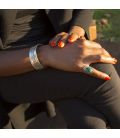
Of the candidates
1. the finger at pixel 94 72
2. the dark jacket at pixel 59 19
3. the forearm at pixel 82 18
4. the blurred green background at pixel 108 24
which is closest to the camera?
the finger at pixel 94 72

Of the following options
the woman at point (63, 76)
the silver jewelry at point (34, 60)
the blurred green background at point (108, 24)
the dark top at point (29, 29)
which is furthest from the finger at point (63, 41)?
the blurred green background at point (108, 24)

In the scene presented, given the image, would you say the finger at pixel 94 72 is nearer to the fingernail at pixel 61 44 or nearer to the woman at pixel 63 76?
the woman at pixel 63 76

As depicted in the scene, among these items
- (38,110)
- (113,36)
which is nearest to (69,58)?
(38,110)

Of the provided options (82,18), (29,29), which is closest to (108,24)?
(82,18)

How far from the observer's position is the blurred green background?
3.87 metres

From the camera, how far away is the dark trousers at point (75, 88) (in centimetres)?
140

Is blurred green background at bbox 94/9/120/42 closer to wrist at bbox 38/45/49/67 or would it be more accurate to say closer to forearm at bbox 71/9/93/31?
forearm at bbox 71/9/93/31

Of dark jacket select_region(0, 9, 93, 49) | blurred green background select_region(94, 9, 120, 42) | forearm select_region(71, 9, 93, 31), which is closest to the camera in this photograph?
dark jacket select_region(0, 9, 93, 49)

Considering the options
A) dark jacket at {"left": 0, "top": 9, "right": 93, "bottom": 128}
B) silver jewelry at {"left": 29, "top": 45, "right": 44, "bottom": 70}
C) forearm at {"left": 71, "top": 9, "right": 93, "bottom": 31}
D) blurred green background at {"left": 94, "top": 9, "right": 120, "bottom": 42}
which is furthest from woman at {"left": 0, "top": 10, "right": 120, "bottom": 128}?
blurred green background at {"left": 94, "top": 9, "right": 120, "bottom": 42}

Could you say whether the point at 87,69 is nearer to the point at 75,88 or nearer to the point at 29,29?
the point at 75,88

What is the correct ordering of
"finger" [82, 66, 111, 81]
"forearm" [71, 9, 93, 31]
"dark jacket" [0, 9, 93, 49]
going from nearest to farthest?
"finger" [82, 66, 111, 81] < "dark jacket" [0, 9, 93, 49] < "forearm" [71, 9, 93, 31]

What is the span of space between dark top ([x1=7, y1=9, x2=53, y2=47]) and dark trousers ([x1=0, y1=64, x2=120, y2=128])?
226 millimetres

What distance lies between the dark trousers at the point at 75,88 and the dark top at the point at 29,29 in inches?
8.9
